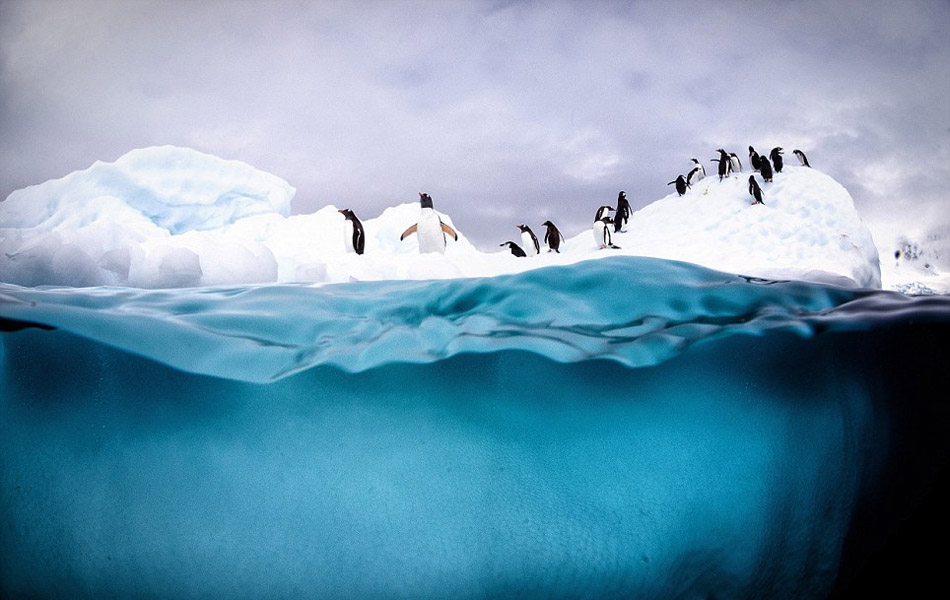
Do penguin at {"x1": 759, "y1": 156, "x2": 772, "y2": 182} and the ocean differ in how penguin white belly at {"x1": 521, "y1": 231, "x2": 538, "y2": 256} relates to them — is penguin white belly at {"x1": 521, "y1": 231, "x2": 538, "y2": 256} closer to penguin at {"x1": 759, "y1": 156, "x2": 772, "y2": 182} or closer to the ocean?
penguin at {"x1": 759, "y1": 156, "x2": 772, "y2": 182}

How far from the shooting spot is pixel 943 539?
2299mm

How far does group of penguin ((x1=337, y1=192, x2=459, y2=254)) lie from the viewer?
14.9 meters

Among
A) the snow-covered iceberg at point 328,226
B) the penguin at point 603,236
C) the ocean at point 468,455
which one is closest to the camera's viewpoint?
the ocean at point 468,455

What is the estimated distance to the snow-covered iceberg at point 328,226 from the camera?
696cm

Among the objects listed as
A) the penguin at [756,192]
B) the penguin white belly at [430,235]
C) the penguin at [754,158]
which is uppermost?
the penguin at [754,158]

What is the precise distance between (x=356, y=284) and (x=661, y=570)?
90.5 inches

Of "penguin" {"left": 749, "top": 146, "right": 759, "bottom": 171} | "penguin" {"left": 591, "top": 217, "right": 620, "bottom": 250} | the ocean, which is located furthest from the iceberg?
"penguin" {"left": 749, "top": 146, "right": 759, "bottom": 171}

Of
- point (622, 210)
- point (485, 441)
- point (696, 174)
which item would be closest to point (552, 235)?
point (622, 210)

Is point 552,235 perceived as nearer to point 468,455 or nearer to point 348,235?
point 348,235

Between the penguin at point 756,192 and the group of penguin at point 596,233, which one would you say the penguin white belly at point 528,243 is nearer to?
the group of penguin at point 596,233

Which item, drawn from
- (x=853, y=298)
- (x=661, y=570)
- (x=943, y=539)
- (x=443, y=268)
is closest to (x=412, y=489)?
(x=661, y=570)

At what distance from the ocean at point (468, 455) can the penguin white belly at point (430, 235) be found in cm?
→ 1219

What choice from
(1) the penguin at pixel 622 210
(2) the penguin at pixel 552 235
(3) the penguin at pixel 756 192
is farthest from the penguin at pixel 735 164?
(2) the penguin at pixel 552 235

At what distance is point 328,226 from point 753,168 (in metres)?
15.4
